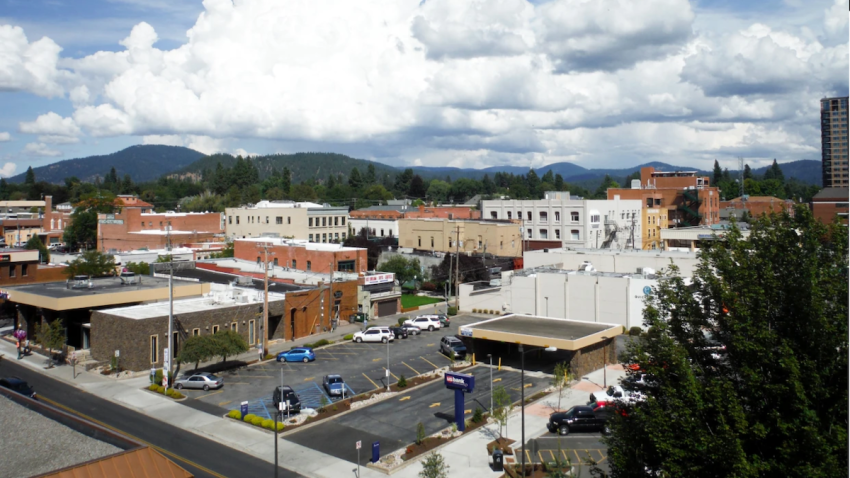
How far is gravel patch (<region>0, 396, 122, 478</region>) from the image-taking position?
14000 mm

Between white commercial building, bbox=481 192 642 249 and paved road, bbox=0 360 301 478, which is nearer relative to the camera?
paved road, bbox=0 360 301 478

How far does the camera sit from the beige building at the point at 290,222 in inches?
3797

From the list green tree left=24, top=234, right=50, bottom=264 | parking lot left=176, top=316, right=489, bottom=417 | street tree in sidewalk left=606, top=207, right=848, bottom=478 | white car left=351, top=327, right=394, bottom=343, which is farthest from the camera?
green tree left=24, top=234, right=50, bottom=264

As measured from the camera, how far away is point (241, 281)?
2158 inches

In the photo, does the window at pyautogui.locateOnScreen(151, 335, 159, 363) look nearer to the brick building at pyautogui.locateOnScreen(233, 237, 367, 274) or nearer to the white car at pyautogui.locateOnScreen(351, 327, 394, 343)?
the white car at pyautogui.locateOnScreen(351, 327, 394, 343)

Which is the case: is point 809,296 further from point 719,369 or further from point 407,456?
point 407,456

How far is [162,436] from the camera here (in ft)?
97.3

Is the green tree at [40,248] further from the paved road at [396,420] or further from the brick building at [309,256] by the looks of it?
the paved road at [396,420]

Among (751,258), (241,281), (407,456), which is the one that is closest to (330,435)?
(407,456)

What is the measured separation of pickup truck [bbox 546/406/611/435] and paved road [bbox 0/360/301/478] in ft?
41.4

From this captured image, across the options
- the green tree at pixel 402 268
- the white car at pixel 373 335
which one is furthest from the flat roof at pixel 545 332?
the green tree at pixel 402 268

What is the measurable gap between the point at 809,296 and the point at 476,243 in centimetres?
7738

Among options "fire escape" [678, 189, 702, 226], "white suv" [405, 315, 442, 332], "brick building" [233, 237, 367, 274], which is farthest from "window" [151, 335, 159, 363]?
"fire escape" [678, 189, 702, 226]

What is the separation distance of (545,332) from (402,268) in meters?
37.1
